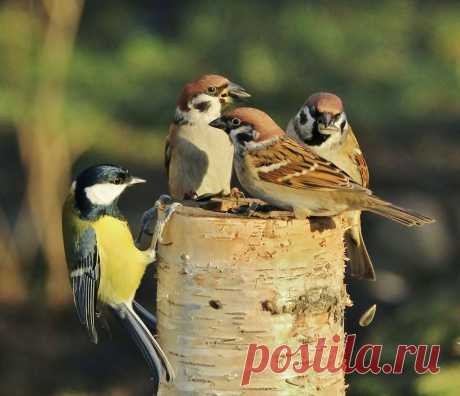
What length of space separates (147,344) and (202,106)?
152 centimetres

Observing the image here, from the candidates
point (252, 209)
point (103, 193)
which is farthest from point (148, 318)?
point (252, 209)

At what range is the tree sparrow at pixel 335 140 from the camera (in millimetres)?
4055

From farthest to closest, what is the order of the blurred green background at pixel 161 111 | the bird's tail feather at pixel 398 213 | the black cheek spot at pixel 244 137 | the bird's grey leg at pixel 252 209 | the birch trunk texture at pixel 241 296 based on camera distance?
the blurred green background at pixel 161 111
the black cheek spot at pixel 244 137
the bird's tail feather at pixel 398 213
the bird's grey leg at pixel 252 209
the birch trunk texture at pixel 241 296

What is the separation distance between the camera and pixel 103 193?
12.5ft

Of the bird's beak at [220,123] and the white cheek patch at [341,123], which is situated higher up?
the bird's beak at [220,123]

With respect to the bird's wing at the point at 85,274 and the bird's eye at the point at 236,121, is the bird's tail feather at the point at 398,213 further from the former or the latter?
the bird's wing at the point at 85,274

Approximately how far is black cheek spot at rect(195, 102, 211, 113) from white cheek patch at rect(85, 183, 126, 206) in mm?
855

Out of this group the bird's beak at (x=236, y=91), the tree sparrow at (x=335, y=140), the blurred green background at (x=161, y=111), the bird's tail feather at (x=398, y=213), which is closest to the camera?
the bird's tail feather at (x=398, y=213)

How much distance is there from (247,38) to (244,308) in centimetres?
818

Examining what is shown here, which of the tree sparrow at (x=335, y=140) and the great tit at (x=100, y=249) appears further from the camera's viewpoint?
the tree sparrow at (x=335, y=140)

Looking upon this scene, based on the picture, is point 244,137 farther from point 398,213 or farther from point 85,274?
point 85,274

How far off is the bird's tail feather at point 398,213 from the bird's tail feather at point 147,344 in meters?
0.83

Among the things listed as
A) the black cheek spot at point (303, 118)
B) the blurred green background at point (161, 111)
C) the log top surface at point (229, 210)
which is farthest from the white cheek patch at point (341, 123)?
the blurred green background at point (161, 111)

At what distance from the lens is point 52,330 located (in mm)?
8219
